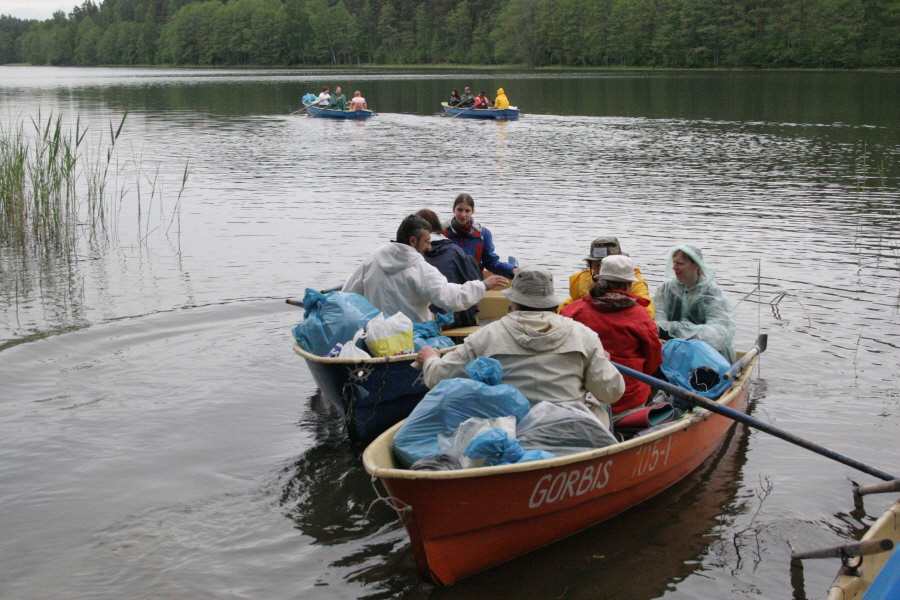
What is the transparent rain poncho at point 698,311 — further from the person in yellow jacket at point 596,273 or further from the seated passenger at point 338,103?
the seated passenger at point 338,103

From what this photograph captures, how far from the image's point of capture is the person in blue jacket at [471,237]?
31.4 ft

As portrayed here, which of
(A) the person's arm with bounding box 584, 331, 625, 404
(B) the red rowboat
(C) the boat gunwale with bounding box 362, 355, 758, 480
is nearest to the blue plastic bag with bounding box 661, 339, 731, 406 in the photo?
(C) the boat gunwale with bounding box 362, 355, 758, 480

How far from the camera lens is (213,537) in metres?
5.77

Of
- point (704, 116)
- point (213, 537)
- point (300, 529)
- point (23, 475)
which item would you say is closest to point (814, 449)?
point (300, 529)

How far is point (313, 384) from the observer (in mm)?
8789

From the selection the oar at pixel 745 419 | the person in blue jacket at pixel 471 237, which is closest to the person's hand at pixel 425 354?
the oar at pixel 745 419

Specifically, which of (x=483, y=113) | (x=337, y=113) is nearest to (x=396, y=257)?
(x=483, y=113)

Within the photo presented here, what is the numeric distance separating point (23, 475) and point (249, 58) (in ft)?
454

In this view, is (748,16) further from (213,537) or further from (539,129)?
(213,537)

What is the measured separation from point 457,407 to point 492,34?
4511 inches

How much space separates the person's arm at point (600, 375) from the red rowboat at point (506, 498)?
357mm

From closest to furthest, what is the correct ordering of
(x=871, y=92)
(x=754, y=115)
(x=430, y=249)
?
(x=430, y=249) → (x=754, y=115) → (x=871, y=92)

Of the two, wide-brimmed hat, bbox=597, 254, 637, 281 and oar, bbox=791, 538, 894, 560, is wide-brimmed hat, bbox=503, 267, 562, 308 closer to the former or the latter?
wide-brimmed hat, bbox=597, 254, 637, 281

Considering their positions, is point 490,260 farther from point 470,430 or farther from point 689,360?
point 470,430
